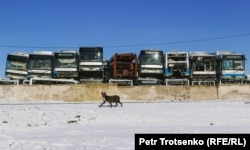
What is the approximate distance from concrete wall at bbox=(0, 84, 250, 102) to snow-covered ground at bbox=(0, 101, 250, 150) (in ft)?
37.7

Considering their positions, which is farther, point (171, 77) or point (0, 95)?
point (171, 77)

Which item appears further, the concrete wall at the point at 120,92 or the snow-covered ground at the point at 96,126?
the concrete wall at the point at 120,92

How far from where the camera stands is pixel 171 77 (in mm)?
33719

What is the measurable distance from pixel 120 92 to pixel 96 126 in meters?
17.2

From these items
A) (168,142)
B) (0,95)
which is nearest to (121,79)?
(0,95)

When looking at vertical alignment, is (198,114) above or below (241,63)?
below

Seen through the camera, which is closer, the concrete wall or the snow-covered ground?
the snow-covered ground

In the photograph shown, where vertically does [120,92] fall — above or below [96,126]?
above

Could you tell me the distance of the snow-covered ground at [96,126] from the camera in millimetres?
10969

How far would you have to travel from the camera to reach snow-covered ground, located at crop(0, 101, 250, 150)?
36.0 feet

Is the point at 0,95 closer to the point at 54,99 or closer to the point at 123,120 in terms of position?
the point at 54,99

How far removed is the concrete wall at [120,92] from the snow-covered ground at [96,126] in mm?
11477

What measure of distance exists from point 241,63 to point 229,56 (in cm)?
105

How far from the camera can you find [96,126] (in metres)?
15.6
